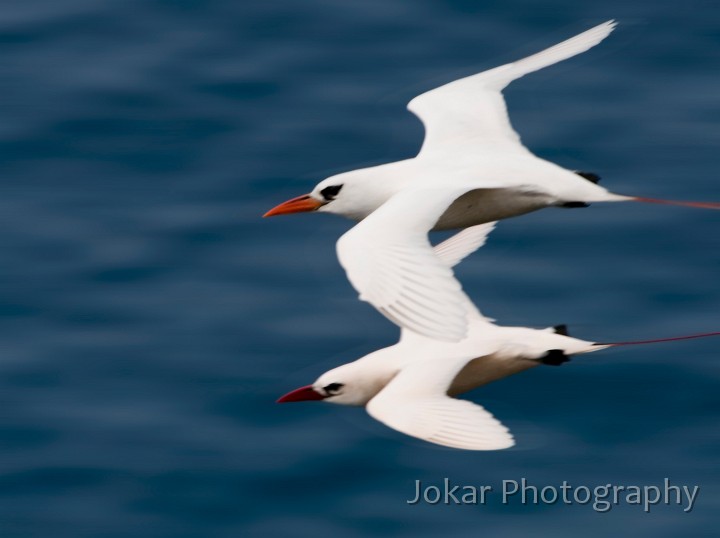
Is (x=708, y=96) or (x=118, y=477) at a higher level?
(x=708, y=96)

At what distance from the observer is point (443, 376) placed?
15.0 metres

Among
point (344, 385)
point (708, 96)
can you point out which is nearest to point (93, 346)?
point (344, 385)

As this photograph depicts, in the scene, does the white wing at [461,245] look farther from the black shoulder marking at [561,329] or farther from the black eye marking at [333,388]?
the black eye marking at [333,388]

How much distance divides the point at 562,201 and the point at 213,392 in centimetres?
317

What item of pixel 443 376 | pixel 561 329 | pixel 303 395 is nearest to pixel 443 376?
pixel 443 376

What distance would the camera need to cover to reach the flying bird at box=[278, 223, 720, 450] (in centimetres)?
1418

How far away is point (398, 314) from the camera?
44.4 ft

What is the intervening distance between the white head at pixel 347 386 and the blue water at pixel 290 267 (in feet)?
0.83

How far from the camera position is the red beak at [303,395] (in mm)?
15867

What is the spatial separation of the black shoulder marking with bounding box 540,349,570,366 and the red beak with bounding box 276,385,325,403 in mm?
1768

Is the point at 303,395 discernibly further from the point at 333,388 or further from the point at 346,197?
the point at 346,197

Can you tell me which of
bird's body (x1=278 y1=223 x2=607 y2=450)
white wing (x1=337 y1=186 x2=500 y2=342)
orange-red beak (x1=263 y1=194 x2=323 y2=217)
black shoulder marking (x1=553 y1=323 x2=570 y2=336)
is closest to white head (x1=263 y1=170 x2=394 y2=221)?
orange-red beak (x1=263 y1=194 x2=323 y2=217)

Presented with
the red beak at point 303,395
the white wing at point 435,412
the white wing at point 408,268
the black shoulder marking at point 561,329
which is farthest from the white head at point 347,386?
the white wing at point 408,268

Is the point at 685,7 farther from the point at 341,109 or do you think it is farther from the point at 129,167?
the point at 129,167
